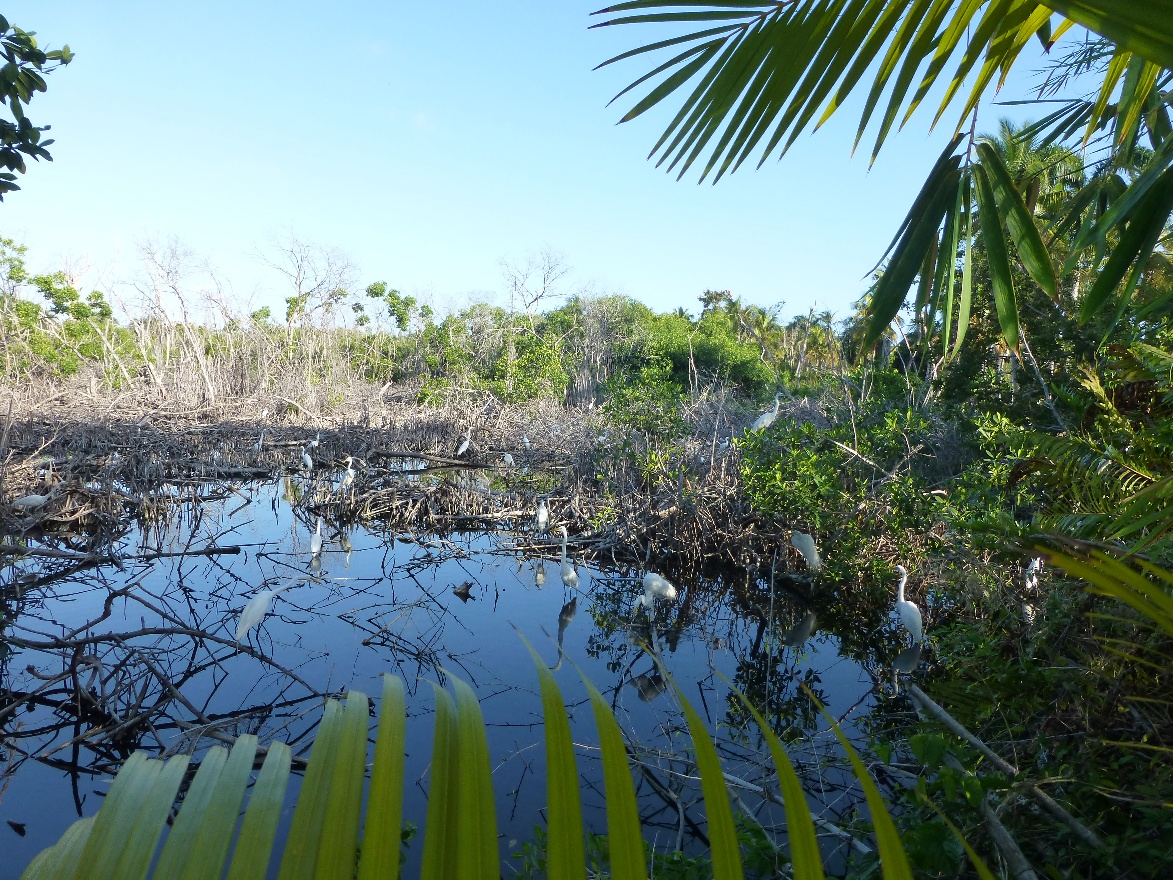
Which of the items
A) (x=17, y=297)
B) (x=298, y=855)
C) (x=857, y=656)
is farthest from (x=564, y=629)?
(x=17, y=297)

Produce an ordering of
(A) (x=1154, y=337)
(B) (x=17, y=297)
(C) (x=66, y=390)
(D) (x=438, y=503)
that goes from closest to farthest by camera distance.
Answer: (A) (x=1154, y=337) → (D) (x=438, y=503) → (C) (x=66, y=390) → (B) (x=17, y=297)

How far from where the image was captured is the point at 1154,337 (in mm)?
3160

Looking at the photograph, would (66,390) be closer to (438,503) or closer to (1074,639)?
(438,503)

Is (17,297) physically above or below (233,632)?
above

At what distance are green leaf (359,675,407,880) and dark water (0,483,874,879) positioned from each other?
133 centimetres

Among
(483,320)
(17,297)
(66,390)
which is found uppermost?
(483,320)

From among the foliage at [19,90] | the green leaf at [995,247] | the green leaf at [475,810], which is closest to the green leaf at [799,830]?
the green leaf at [475,810]

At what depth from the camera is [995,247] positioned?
108 centimetres

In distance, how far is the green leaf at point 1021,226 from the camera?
112 centimetres

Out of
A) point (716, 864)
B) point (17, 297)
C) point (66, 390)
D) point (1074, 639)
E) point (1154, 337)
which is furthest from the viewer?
point (17, 297)

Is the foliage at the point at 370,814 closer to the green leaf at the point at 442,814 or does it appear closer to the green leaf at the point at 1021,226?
the green leaf at the point at 442,814

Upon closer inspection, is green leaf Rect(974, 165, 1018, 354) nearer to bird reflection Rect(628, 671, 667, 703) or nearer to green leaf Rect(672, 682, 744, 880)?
green leaf Rect(672, 682, 744, 880)

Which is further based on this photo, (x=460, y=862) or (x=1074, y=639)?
(x=1074, y=639)

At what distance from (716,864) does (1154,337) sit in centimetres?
367
